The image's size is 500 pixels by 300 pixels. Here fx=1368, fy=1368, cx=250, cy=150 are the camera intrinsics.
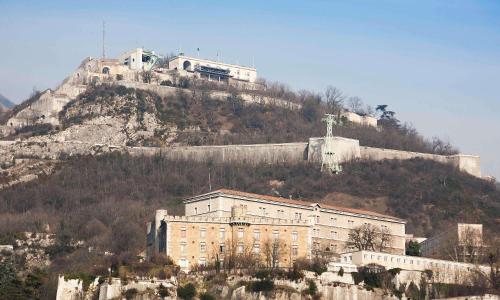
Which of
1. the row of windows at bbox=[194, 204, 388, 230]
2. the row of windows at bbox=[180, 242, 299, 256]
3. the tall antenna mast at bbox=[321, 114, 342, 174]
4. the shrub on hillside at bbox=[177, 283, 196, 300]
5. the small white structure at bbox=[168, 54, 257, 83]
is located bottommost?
the shrub on hillside at bbox=[177, 283, 196, 300]

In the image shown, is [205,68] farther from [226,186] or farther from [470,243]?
[470,243]

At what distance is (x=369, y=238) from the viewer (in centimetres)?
10312

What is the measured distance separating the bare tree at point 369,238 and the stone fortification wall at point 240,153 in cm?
4048

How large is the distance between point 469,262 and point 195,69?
83.2 meters

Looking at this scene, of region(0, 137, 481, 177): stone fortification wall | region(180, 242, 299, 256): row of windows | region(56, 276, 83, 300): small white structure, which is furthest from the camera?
region(0, 137, 481, 177): stone fortification wall

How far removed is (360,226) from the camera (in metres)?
105

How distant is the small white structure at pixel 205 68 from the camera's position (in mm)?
177625

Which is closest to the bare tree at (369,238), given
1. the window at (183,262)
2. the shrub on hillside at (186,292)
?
the window at (183,262)

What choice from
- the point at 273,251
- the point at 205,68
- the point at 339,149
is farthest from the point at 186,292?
the point at 205,68

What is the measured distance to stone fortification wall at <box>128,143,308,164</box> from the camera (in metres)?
146

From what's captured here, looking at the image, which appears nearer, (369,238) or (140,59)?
(369,238)

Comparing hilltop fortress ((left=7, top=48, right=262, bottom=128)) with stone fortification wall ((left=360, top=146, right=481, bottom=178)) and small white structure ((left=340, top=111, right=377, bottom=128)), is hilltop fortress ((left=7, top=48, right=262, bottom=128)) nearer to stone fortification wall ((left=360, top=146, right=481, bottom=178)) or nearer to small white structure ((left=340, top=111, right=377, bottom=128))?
small white structure ((left=340, top=111, right=377, bottom=128))

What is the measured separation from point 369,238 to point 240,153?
45686mm

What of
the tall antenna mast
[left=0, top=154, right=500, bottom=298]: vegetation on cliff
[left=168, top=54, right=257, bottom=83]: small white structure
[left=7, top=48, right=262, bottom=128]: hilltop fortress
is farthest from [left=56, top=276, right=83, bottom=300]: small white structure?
[left=168, top=54, right=257, bottom=83]: small white structure
